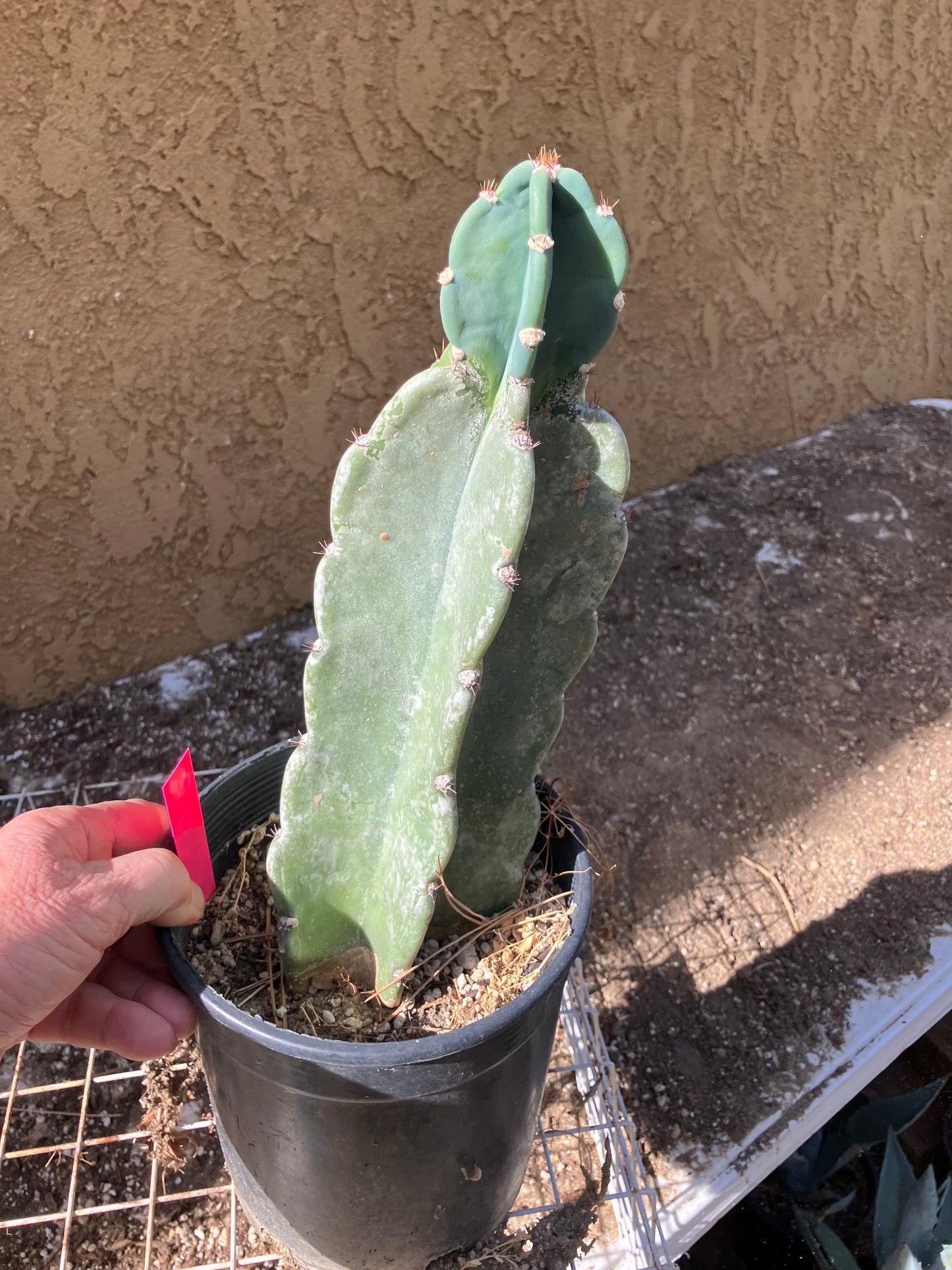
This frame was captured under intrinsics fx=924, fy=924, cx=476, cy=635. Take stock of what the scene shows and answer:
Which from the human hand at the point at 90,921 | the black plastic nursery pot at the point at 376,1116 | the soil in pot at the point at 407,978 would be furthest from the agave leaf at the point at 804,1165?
the human hand at the point at 90,921

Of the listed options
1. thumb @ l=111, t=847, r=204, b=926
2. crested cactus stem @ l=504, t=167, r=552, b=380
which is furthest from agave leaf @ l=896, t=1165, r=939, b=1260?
crested cactus stem @ l=504, t=167, r=552, b=380

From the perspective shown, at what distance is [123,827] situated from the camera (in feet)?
2.87

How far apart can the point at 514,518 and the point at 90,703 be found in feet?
4.79

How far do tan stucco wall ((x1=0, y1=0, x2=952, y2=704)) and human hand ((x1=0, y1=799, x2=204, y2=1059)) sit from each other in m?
1.02

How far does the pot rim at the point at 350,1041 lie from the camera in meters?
0.72

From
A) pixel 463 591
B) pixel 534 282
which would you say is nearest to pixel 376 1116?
pixel 463 591

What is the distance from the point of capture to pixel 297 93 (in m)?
1.60

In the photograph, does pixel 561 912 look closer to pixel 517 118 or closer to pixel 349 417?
pixel 349 417

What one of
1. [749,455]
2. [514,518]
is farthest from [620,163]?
[514,518]

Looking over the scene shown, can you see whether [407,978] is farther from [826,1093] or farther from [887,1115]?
[887,1115]

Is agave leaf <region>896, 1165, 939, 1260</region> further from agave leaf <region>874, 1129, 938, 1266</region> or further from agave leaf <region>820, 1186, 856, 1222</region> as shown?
agave leaf <region>820, 1186, 856, 1222</region>

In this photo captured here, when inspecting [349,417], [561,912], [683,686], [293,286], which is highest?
[293,286]

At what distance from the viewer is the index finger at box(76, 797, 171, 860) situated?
84cm

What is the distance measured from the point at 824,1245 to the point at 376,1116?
93 cm
